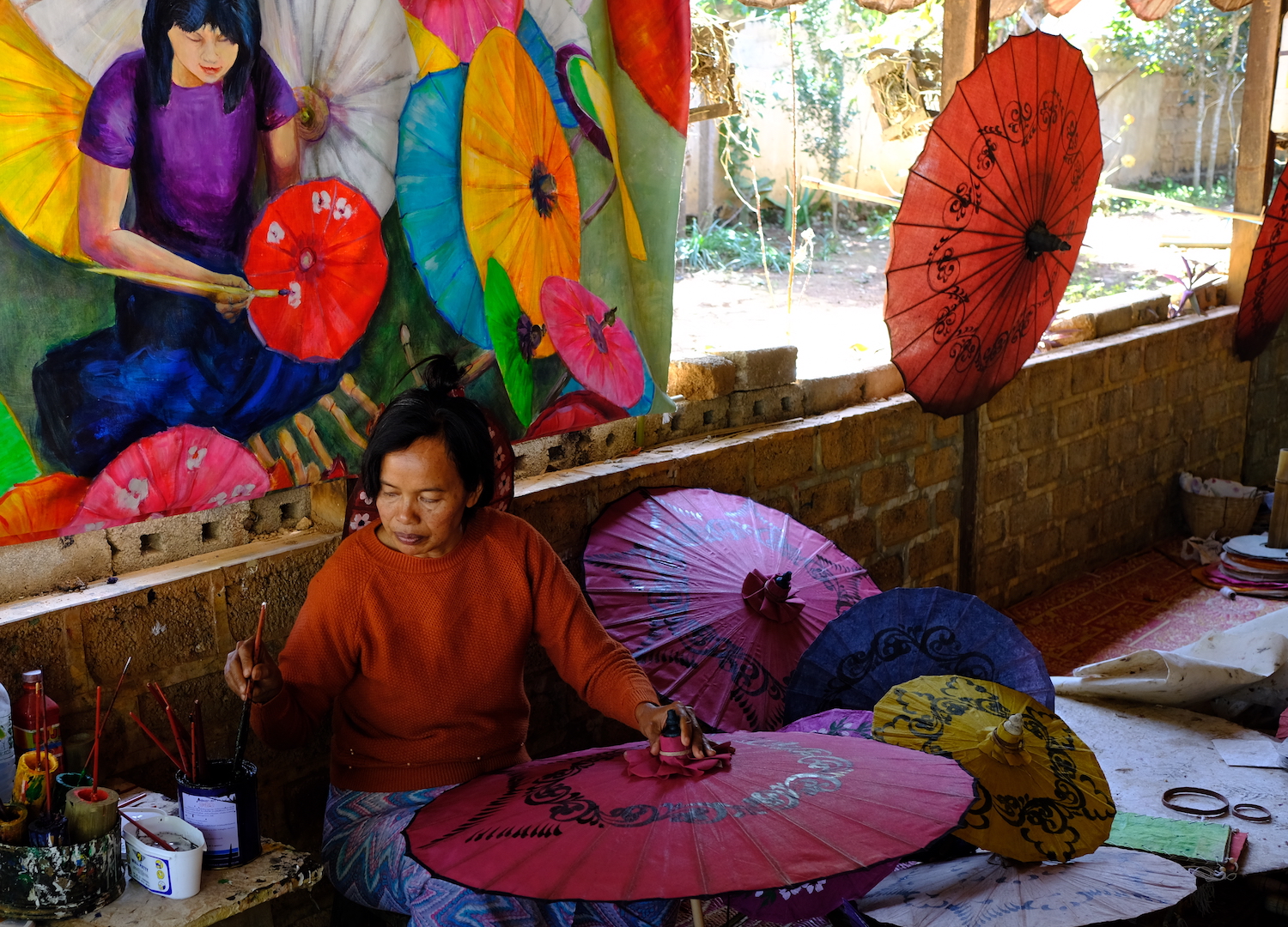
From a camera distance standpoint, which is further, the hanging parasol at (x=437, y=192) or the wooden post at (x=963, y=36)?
the wooden post at (x=963, y=36)

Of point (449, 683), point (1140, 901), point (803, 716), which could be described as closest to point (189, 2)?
point (449, 683)

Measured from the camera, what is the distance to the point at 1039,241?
4371 mm

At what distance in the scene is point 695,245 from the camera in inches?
377

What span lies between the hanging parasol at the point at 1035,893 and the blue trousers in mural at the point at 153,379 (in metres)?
1.74

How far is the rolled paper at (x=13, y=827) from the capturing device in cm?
176

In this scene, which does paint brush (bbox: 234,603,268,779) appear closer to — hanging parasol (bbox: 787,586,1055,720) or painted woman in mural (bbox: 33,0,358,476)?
painted woman in mural (bbox: 33,0,358,476)

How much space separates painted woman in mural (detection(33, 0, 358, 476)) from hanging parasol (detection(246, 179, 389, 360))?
0.04m

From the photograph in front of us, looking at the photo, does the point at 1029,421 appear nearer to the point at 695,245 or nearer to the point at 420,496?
the point at 420,496

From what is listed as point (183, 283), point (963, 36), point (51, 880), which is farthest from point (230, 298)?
point (963, 36)

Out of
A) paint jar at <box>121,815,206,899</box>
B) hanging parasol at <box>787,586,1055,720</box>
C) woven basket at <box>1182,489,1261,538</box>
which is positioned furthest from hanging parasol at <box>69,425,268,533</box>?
woven basket at <box>1182,489,1261,538</box>

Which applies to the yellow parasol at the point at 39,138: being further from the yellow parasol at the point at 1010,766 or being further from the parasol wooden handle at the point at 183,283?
the yellow parasol at the point at 1010,766

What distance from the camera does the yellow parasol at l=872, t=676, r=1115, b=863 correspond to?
2.58 meters

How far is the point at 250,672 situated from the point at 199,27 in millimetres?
1186

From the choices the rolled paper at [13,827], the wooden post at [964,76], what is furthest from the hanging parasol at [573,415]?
the wooden post at [964,76]
